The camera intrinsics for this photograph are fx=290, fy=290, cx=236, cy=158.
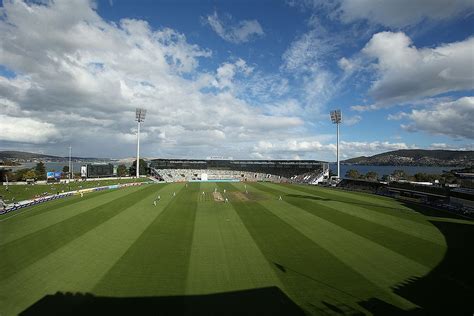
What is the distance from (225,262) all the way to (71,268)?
842cm

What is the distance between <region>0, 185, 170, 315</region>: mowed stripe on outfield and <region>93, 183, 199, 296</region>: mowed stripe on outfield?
0.66 meters

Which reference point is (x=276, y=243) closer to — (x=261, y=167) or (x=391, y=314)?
(x=391, y=314)

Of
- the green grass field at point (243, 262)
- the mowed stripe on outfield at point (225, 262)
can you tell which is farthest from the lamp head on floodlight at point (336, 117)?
the mowed stripe on outfield at point (225, 262)

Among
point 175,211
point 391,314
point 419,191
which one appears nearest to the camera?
point 391,314

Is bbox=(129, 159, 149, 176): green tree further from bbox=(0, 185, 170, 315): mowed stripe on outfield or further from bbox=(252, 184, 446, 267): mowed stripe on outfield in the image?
bbox=(0, 185, 170, 315): mowed stripe on outfield

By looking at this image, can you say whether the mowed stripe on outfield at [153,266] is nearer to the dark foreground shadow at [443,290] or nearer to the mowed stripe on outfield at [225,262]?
the mowed stripe on outfield at [225,262]

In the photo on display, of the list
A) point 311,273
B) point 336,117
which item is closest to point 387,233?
point 311,273

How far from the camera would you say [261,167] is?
114m

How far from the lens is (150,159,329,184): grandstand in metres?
101

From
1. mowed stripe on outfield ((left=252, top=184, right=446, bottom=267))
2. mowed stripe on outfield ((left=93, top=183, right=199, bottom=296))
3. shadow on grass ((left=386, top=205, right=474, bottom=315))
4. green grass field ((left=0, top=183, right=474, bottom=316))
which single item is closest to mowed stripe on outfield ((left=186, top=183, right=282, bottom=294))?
green grass field ((left=0, top=183, right=474, bottom=316))

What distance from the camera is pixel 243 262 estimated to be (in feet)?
54.6

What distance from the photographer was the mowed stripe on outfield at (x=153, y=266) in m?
13.3

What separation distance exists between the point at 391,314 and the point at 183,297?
840 centimetres

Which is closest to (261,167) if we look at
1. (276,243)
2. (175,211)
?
(175,211)
